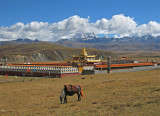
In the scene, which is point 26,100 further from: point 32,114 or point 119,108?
point 119,108

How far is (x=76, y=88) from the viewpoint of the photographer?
700 inches

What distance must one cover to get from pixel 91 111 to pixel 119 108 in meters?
1.84

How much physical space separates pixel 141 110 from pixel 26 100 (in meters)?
12.5

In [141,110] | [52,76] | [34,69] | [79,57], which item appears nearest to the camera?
[141,110]

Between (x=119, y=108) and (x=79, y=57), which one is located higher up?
(x=79, y=57)

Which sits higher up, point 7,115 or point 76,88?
point 76,88

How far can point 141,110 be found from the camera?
13133 mm

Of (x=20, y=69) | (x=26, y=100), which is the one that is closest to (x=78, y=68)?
(x=20, y=69)

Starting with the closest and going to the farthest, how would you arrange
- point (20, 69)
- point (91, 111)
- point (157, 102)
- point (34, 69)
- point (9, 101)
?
1. point (91, 111)
2. point (157, 102)
3. point (9, 101)
4. point (34, 69)
5. point (20, 69)

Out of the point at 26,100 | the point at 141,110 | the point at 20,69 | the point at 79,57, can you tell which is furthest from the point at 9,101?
the point at 79,57

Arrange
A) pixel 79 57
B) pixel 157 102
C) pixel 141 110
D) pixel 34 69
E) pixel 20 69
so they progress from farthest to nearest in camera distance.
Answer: pixel 79 57 < pixel 20 69 < pixel 34 69 < pixel 157 102 < pixel 141 110

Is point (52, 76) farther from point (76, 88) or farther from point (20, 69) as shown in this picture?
point (76, 88)

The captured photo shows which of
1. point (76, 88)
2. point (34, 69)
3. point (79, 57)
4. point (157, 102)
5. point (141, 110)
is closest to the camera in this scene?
point (141, 110)

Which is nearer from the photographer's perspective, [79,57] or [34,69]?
[34,69]
